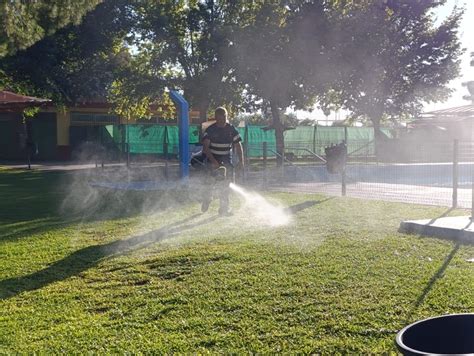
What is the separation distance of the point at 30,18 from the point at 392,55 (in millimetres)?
22506

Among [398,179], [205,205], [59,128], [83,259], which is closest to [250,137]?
[59,128]

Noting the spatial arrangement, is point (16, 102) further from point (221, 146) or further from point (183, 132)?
point (221, 146)

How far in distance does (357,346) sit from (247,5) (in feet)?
88.3

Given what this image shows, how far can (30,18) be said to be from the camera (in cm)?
1502

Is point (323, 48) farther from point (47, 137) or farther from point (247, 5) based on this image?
A: point (47, 137)

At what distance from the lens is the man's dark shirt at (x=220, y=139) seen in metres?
10.6

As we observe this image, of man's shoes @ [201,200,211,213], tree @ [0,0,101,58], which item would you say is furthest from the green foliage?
man's shoes @ [201,200,211,213]

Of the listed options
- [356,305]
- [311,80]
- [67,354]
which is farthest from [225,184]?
[311,80]

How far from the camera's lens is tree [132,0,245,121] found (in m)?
28.7

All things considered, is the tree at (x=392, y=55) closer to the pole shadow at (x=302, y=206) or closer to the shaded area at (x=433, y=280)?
the pole shadow at (x=302, y=206)

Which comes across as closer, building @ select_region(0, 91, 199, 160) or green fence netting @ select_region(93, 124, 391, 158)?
green fence netting @ select_region(93, 124, 391, 158)

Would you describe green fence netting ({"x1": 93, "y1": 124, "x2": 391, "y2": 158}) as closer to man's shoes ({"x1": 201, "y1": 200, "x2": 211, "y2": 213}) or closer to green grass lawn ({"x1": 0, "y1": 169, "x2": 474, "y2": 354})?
man's shoes ({"x1": 201, "y1": 200, "x2": 211, "y2": 213})

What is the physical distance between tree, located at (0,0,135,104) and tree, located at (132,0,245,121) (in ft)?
5.13

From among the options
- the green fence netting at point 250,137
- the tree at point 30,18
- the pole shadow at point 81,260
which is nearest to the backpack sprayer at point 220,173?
the pole shadow at point 81,260
